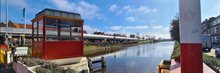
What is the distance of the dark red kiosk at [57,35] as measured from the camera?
1076 cm

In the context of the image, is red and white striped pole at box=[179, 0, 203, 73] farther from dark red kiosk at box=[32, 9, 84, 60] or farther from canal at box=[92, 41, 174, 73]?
canal at box=[92, 41, 174, 73]

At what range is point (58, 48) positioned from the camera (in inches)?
435

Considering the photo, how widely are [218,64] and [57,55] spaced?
8.00 meters

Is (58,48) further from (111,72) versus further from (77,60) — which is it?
(111,72)

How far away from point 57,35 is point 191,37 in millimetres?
10210

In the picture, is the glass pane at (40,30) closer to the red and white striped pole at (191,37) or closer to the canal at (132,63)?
the canal at (132,63)

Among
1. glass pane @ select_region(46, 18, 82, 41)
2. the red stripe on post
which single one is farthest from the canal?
the red stripe on post

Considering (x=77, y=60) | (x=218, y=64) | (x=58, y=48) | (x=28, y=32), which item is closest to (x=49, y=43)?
(x=58, y=48)

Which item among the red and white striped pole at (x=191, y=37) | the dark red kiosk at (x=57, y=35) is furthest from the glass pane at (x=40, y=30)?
the red and white striped pole at (x=191, y=37)

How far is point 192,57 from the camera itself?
2.52 metres

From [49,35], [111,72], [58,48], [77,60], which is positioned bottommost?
[111,72]

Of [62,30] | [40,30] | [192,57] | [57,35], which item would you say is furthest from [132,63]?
[192,57]

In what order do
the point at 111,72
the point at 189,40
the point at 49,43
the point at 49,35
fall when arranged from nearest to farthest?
the point at 189,40 < the point at 49,43 < the point at 49,35 < the point at 111,72

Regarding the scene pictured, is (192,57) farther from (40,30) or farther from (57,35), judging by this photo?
(40,30)
